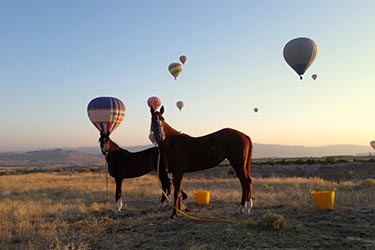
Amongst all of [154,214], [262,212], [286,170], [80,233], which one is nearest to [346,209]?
[262,212]

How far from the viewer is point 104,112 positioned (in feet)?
53.3

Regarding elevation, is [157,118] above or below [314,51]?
below

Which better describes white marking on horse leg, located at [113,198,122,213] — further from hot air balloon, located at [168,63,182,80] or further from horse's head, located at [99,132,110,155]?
hot air balloon, located at [168,63,182,80]

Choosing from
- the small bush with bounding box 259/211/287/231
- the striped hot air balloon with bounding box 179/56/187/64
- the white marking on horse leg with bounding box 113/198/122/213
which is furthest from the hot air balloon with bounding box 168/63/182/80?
the small bush with bounding box 259/211/287/231

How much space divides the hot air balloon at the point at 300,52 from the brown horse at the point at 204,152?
49.3 ft

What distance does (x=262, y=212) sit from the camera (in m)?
10.6

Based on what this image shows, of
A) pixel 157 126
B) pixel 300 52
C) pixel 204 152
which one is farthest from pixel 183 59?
pixel 204 152

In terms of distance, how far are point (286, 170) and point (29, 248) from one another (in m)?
40.8

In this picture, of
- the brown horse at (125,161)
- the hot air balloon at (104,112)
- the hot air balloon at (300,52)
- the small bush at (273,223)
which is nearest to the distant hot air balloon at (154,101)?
the hot air balloon at (104,112)

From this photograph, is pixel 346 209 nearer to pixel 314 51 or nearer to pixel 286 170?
pixel 314 51

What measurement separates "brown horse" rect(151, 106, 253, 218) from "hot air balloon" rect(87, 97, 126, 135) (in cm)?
598

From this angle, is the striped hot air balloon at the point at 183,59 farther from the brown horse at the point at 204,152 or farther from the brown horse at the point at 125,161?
the brown horse at the point at 204,152

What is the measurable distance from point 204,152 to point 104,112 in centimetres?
698

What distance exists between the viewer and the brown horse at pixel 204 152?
34.0 ft
